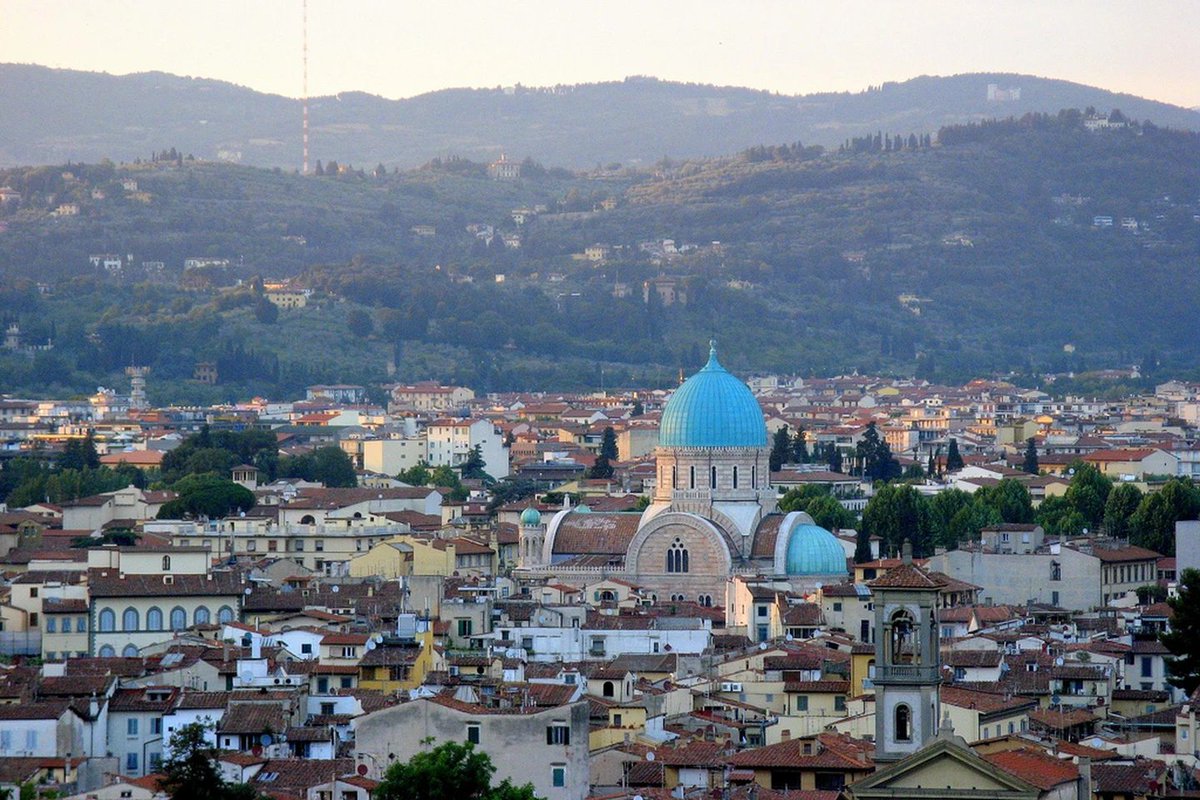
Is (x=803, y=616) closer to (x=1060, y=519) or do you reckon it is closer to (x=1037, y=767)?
(x=1060, y=519)

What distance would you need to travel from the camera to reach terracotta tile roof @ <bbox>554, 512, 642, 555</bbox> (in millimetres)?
71062

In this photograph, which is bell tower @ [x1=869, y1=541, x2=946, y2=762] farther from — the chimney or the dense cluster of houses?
the chimney

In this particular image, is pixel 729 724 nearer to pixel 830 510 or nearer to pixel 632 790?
pixel 632 790

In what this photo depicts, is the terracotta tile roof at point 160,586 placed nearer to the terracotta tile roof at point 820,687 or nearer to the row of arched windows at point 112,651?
the row of arched windows at point 112,651

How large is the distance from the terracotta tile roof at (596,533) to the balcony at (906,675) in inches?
1512

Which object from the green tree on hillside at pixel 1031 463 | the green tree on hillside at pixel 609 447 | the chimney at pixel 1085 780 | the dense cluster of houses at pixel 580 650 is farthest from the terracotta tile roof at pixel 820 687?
the green tree on hillside at pixel 609 447

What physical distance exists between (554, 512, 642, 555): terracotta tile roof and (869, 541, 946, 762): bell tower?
38.0 metres

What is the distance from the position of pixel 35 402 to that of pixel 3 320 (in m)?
28.6

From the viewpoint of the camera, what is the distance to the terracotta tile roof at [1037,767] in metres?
31.8

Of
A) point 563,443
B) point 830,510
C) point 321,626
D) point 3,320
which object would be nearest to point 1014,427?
point 563,443

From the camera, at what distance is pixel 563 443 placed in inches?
5359

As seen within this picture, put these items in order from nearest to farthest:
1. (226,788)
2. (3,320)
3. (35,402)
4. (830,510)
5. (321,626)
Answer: (226,788) < (321,626) < (830,510) < (35,402) < (3,320)

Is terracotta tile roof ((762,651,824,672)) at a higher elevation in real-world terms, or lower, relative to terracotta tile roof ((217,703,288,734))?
lower

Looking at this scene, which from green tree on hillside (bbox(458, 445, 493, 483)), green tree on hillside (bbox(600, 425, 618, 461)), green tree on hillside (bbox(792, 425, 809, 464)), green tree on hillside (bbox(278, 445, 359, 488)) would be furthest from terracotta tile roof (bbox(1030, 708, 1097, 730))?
green tree on hillside (bbox(458, 445, 493, 483))
